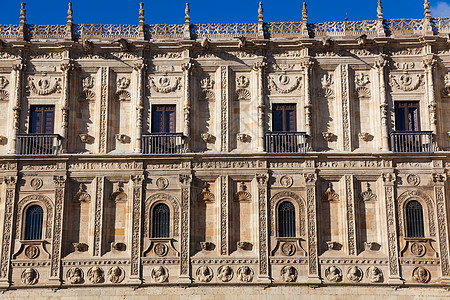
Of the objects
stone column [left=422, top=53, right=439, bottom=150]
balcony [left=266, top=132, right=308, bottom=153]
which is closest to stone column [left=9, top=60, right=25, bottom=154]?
balcony [left=266, top=132, right=308, bottom=153]

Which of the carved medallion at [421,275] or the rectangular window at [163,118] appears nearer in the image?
the carved medallion at [421,275]

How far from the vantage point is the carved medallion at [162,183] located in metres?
25.4

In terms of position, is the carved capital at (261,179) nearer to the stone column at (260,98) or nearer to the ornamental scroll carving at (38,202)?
the stone column at (260,98)

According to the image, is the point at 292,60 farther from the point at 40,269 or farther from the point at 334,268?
the point at 40,269

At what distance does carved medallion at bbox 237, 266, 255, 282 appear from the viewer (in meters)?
24.4

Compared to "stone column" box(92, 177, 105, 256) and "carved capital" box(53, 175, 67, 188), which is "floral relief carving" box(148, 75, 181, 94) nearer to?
"stone column" box(92, 177, 105, 256)

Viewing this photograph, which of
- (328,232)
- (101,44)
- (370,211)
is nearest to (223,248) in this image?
(328,232)

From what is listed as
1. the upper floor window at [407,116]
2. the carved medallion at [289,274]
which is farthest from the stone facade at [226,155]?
the upper floor window at [407,116]

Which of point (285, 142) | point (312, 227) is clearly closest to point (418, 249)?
point (312, 227)

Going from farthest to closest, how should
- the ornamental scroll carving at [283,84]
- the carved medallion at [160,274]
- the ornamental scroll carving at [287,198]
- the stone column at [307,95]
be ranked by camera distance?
the ornamental scroll carving at [283,84]
the stone column at [307,95]
the ornamental scroll carving at [287,198]
the carved medallion at [160,274]

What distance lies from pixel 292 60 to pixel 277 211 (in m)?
6.45

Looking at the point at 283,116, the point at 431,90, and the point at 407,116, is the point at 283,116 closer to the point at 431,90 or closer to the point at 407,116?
the point at 407,116

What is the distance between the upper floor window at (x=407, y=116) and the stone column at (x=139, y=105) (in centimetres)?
1055

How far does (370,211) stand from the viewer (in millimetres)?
25375
